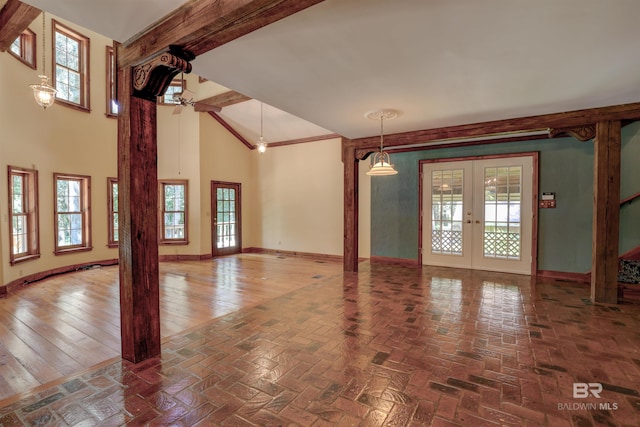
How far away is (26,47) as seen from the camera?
16.7 feet

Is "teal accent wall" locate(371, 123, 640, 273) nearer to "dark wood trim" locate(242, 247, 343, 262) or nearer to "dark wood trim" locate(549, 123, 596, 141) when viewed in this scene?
"dark wood trim" locate(549, 123, 596, 141)

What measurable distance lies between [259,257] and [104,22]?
6234 millimetres

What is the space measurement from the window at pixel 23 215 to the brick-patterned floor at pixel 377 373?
400 cm

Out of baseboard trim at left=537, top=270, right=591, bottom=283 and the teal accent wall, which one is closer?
the teal accent wall

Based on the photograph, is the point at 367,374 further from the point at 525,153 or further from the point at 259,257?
the point at 259,257

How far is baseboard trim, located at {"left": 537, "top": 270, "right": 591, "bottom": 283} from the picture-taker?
5.06 m

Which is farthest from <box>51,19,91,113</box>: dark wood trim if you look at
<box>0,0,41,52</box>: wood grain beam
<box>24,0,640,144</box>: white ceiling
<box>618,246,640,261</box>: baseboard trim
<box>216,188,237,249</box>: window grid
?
<box>618,246,640,261</box>: baseboard trim

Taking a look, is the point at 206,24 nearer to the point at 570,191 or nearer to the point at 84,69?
the point at 570,191

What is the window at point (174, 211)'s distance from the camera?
7.45m

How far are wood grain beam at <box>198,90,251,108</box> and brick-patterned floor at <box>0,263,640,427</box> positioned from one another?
14.0ft

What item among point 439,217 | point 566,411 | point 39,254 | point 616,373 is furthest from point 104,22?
point 439,217

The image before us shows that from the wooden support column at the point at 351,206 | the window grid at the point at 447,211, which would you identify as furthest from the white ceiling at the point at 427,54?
the window grid at the point at 447,211

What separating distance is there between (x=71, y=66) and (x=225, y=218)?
4.45m

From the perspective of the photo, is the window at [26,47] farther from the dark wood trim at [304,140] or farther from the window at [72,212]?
the dark wood trim at [304,140]
